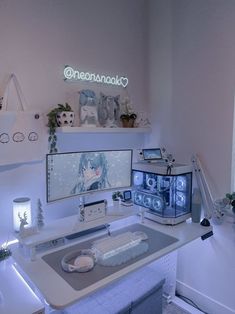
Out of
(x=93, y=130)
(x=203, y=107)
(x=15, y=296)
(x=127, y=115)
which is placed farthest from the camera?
(x=127, y=115)

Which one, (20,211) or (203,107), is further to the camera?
(203,107)

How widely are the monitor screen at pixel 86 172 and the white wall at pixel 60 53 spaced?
0.18 meters

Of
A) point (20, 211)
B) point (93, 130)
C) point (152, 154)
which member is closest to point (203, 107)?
point (152, 154)

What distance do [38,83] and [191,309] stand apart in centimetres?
199

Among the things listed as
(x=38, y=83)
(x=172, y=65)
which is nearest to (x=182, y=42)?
(x=172, y=65)

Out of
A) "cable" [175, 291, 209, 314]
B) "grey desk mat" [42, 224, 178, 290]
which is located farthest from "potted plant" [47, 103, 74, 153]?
"cable" [175, 291, 209, 314]

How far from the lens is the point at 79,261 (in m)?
1.27

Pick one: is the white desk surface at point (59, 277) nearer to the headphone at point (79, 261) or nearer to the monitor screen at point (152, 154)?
the headphone at point (79, 261)

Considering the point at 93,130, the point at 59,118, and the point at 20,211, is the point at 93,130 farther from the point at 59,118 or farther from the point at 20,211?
the point at 20,211

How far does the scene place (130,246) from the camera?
1.45 m

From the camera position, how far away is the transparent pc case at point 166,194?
1.79 m

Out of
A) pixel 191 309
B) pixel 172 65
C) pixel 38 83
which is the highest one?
pixel 172 65

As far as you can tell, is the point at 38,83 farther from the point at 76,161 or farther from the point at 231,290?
the point at 231,290

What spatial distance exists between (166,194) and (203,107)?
698mm
